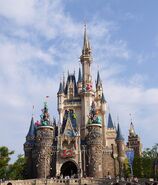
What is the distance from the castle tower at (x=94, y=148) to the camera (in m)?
63.0

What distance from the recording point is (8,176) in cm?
6425

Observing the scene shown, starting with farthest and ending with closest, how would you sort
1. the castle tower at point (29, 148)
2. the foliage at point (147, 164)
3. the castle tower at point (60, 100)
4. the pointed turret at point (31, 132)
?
the castle tower at point (60, 100), the pointed turret at point (31, 132), the castle tower at point (29, 148), the foliage at point (147, 164)

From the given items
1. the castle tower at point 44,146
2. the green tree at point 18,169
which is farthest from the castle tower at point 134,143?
the green tree at point 18,169

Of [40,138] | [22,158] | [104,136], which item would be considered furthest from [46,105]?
[104,136]

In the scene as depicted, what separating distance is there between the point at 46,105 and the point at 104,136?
16.3 metres

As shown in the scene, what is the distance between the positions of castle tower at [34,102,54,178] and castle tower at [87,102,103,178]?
743 centimetres

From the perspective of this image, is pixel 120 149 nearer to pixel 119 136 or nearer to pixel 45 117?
pixel 119 136

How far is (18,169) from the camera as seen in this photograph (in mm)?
64750

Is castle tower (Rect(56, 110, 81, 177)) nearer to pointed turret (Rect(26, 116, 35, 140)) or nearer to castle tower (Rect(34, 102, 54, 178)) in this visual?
castle tower (Rect(34, 102, 54, 178))

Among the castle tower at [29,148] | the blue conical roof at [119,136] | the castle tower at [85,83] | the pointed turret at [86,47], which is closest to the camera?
the castle tower at [29,148]

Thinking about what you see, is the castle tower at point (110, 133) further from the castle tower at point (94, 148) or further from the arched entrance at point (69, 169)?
the castle tower at point (94, 148)

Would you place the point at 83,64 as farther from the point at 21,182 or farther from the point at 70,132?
the point at 21,182

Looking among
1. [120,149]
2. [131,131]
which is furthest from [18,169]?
[131,131]

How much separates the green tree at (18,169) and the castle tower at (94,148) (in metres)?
12.8
